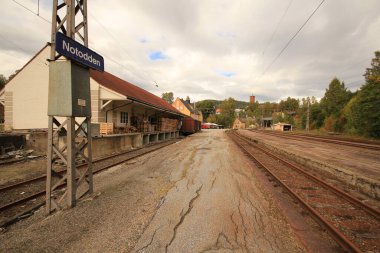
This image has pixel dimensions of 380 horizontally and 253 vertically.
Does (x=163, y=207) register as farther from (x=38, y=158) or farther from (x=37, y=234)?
(x=38, y=158)

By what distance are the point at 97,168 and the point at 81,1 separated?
648cm

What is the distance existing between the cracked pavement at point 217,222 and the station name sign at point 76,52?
4113mm

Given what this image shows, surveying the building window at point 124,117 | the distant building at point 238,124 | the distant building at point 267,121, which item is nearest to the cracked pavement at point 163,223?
the building window at point 124,117

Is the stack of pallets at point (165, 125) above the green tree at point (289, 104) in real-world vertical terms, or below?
below

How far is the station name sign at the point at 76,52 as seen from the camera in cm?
479

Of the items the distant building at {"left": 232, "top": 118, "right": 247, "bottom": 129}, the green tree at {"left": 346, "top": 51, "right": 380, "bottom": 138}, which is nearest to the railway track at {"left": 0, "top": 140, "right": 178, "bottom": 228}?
the green tree at {"left": 346, "top": 51, "right": 380, "bottom": 138}

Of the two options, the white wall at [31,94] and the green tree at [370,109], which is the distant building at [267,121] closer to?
the green tree at [370,109]

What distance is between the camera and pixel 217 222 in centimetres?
465

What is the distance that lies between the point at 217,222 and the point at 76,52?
5052 millimetres

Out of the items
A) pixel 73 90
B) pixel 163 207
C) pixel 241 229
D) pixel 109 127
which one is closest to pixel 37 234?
pixel 163 207

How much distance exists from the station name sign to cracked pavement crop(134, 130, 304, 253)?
13.5ft

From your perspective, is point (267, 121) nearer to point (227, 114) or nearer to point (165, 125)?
point (227, 114)

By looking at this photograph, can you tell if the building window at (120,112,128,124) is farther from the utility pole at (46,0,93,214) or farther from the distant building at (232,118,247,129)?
the distant building at (232,118,247,129)

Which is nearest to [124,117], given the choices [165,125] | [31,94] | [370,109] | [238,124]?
[31,94]
